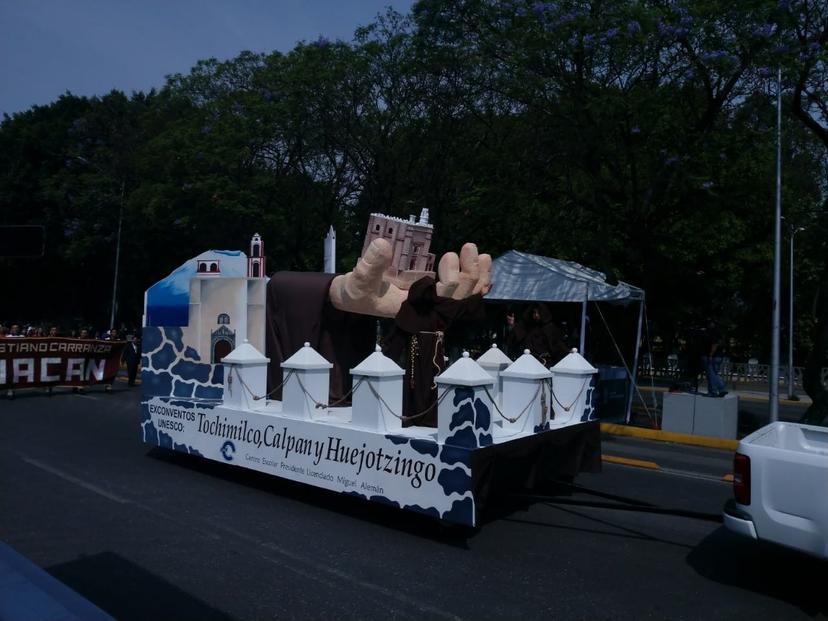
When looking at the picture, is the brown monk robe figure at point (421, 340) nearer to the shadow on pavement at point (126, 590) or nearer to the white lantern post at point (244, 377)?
the white lantern post at point (244, 377)

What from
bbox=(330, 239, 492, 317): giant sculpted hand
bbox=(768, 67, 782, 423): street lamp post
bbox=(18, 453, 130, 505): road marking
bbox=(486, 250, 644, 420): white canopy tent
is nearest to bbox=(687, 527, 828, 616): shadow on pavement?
bbox=(330, 239, 492, 317): giant sculpted hand

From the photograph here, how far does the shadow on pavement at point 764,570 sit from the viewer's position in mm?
5465

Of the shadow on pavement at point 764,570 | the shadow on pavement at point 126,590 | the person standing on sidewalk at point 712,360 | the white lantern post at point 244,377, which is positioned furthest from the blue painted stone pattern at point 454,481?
the person standing on sidewalk at point 712,360

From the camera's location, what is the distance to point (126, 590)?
17.4ft

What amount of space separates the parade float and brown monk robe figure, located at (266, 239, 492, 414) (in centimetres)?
10

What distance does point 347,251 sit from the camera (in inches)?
1056

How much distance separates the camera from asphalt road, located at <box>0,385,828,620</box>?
5.17 metres

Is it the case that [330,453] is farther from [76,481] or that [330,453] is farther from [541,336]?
[541,336]

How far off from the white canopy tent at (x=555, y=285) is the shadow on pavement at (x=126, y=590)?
10.5 metres

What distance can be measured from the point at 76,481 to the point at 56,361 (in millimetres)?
9220

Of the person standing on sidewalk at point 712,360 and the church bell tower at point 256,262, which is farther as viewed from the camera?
the person standing on sidewalk at point 712,360

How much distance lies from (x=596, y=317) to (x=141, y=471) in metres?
18.6

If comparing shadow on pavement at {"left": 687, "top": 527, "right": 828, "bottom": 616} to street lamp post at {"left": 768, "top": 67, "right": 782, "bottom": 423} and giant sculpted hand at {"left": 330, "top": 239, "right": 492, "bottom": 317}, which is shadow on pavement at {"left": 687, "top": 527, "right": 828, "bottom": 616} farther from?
street lamp post at {"left": 768, "top": 67, "right": 782, "bottom": 423}

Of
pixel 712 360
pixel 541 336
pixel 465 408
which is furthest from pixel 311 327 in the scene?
pixel 712 360
